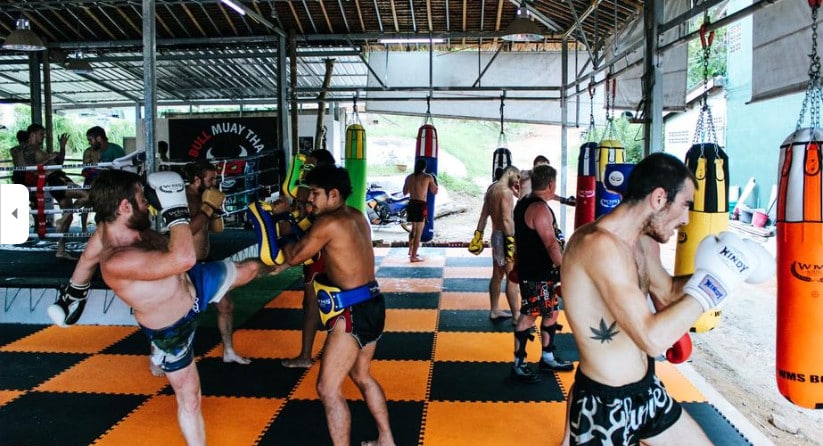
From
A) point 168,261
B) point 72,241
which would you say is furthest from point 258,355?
point 72,241

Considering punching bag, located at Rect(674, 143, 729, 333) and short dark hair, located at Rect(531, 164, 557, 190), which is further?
short dark hair, located at Rect(531, 164, 557, 190)

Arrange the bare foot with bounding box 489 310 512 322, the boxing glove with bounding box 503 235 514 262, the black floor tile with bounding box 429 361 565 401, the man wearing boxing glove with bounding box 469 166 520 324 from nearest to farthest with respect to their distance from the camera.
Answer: the black floor tile with bounding box 429 361 565 401 < the boxing glove with bounding box 503 235 514 262 < the man wearing boxing glove with bounding box 469 166 520 324 < the bare foot with bounding box 489 310 512 322

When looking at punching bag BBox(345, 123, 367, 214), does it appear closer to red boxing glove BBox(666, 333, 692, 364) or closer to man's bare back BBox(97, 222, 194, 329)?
man's bare back BBox(97, 222, 194, 329)

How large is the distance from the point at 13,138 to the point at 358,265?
21.5 m

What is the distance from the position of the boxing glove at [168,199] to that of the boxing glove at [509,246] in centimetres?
323

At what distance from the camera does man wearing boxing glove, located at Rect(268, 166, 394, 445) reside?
9.46ft

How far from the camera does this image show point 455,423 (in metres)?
3.57

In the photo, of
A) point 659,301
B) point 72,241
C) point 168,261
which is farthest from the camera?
point 72,241

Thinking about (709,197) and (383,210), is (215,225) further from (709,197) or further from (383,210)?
(383,210)

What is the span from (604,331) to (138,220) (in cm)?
198

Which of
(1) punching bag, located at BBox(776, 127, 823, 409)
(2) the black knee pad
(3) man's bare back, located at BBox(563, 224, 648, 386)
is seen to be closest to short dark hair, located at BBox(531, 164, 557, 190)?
(2) the black knee pad

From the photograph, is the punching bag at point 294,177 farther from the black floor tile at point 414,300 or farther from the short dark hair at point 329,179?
the black floor tile at point 414,300

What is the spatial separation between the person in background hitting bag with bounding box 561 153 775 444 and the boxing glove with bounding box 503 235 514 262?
308 centimetres

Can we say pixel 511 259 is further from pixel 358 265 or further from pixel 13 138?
pixel 13 138
